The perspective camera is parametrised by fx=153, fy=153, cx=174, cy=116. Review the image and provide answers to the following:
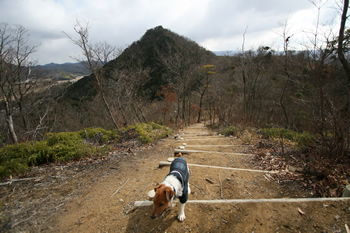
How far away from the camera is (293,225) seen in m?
2.01

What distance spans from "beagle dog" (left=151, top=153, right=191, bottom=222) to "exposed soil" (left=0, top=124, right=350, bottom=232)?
1.38ft

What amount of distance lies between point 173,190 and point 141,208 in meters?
1.01

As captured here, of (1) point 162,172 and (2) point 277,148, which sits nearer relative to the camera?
(1) point 162,172

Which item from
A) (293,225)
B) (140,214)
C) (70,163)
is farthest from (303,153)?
(70,163)

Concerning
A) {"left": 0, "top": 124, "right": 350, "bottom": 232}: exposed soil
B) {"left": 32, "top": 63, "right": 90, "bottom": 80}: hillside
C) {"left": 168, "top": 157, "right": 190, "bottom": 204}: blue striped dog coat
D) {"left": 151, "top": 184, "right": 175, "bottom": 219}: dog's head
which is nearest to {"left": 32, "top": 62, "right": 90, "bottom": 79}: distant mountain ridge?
{"left": 32, "top": 63, "right": 90, "bottom": 80}: hillside

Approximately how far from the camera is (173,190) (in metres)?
2.05

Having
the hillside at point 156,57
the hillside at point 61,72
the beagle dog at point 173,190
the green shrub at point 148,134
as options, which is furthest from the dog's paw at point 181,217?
the hillside at point 156,57

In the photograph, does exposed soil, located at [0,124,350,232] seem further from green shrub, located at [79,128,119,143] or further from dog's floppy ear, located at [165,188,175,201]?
green shrub, located at [79,128,119,143]

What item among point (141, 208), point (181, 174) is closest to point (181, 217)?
point (181, 174)

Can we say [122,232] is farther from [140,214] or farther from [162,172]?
[162,172]

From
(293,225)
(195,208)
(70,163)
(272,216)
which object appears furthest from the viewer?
(70,163)

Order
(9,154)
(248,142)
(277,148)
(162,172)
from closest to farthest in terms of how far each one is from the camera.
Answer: (162,172), (9,154), (277,148), (248,142)

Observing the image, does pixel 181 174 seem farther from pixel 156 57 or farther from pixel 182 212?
pixel 156 57

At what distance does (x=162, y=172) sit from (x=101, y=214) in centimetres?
161
